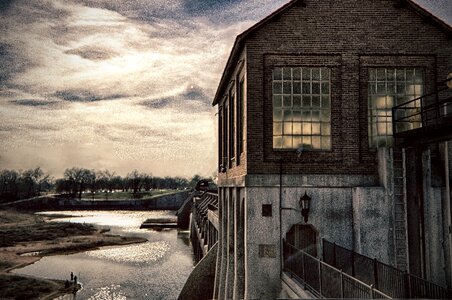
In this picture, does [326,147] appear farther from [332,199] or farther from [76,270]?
[76,270]

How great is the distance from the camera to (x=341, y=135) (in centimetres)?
1625

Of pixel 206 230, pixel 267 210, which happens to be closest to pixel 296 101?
pixel 267 210

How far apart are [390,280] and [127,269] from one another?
→ 130ft

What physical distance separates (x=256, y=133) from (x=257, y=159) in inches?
36.9

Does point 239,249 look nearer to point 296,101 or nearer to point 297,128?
point 297,128

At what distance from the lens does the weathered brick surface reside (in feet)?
52.9

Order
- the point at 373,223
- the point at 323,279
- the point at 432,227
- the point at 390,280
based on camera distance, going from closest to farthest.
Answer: the point at 390,280
the point at 323,279
the point at 432,227
the point at 373,223

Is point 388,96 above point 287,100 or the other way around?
above

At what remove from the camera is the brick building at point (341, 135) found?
15.4 metres

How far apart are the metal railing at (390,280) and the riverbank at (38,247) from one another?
28901mm

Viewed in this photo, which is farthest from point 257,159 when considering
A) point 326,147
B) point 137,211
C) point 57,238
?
point 137,211

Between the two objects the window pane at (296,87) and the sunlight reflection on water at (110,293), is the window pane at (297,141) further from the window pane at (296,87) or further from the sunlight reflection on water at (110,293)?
the sunlight reflection on water at (110,293)

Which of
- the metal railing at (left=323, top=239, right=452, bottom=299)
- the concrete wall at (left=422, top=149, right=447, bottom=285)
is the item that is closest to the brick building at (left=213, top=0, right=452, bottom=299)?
the concrete wall at (left=422, top=149, right=447, bottom=285)

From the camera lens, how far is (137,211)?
150125 millimetres
